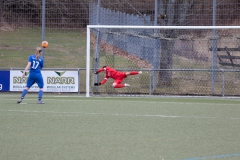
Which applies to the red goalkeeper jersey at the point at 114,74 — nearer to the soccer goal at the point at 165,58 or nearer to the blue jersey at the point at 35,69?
the soccer goal at the point at 165,58

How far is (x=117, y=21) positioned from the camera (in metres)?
22.9

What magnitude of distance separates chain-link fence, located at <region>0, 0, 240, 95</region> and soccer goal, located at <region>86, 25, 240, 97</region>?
4 cm

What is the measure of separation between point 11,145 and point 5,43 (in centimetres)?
1466

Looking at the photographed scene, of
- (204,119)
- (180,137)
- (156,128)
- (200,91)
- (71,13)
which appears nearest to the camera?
(180,137)

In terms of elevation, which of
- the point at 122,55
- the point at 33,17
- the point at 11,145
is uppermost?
the point at 33,17

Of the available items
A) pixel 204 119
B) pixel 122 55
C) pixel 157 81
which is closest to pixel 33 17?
pixel 122 55

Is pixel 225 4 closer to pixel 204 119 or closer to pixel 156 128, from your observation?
pixel 204 119

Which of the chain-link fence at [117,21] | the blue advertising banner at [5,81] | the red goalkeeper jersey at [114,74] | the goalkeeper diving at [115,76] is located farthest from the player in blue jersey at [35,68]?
the chain-link fence at [117,21]

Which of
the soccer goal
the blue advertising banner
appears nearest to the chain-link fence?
the soccer goal

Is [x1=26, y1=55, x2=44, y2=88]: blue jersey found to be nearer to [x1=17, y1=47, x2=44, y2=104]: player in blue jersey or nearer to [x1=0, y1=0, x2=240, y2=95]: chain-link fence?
[x1=17, y1=47, x2=44, y2=104]: player in blue jersey

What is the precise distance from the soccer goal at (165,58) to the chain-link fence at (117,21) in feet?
0.14

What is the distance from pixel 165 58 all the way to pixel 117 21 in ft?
10.0

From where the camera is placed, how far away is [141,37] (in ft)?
69.8

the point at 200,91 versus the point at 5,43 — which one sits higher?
the point at 5,43
